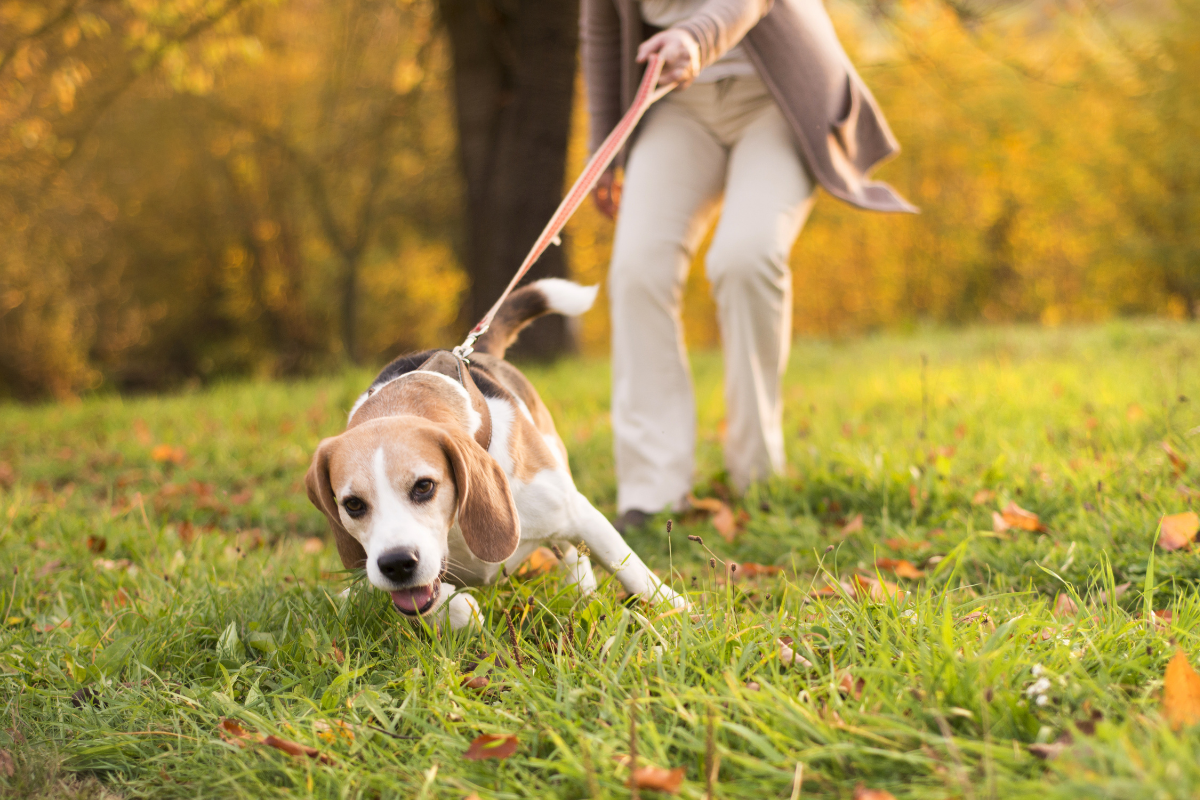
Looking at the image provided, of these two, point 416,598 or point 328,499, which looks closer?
point 416,598

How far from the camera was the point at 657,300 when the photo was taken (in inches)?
137

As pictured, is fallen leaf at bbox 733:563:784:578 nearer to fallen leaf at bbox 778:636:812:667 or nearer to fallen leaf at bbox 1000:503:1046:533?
fallen leaf at bbox 1000:503:1046:533

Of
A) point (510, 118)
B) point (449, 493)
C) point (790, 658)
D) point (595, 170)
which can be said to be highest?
point (595, 170)

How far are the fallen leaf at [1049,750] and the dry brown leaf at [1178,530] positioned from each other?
1323 mm

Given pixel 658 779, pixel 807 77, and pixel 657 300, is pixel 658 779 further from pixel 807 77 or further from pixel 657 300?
pixel 807 77

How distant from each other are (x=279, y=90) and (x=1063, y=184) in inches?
499

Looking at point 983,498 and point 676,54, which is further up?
point 676,54

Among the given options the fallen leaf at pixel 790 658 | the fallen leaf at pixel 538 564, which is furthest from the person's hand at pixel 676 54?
the fallen leaf at pixel 790 658

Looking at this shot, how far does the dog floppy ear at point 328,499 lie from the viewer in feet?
7.25

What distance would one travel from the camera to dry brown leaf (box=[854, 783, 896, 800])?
54.8 inches

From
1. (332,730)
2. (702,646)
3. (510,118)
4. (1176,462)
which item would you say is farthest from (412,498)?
(510,118)

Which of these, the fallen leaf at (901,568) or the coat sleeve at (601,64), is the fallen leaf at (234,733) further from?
the coat sleeve at (601,64)

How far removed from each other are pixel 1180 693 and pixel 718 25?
2395mm

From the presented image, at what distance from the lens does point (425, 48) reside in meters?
8.03
